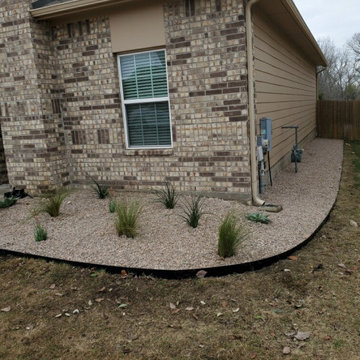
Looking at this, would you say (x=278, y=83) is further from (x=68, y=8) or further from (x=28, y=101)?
(x=28, y=101)

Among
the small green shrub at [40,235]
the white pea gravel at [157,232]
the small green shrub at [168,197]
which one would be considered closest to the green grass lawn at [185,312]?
the white pea gravel at [157,232]

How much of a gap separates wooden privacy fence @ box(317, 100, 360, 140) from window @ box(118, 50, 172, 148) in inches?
550

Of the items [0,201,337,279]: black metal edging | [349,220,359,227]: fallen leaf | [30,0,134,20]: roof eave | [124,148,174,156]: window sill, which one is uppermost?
[30,0,134,20]: roof eave

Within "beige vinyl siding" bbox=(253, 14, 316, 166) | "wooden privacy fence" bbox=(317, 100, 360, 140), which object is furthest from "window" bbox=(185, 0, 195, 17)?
"wooden privacy fence" bbox=(317, 100, 360, 140)

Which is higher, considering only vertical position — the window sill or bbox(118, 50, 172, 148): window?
bbox(118, 50, 172, 148): window

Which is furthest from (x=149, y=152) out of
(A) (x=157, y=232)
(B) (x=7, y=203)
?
(B) (x=7, y=203)

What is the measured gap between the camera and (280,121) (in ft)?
29.6

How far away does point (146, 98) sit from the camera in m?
6.63

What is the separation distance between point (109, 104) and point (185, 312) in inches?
170

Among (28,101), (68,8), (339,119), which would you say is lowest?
(339,119)

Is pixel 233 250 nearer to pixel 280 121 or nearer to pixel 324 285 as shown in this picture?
pixel 324 285

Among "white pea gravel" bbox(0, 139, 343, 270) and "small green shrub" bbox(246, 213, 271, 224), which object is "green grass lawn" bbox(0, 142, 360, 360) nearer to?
"white pea gravel" bbox(0, 139, 343, 270)

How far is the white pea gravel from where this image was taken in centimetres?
441

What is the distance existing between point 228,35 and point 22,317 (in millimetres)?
4603
